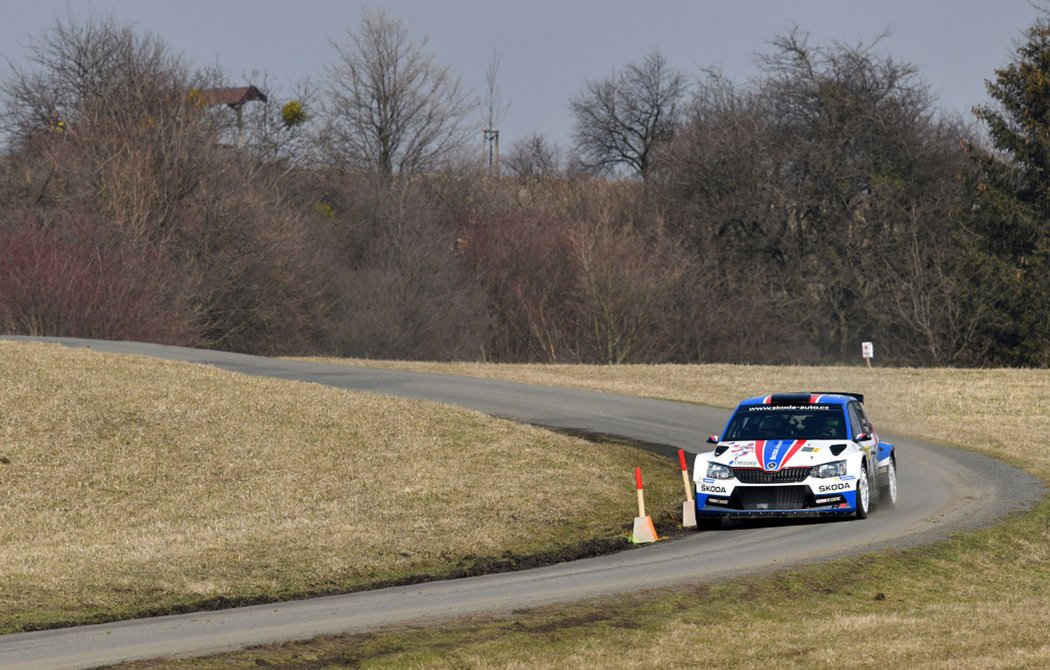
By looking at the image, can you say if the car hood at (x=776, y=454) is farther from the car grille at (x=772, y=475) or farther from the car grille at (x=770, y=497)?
the car grille at (x=770, y=497)

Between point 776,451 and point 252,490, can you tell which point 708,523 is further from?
point 252,490

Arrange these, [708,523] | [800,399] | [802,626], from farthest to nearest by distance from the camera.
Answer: [800,399], [708,523], [802,626]

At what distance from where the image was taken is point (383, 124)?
9038cm

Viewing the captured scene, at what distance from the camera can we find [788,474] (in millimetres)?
18000

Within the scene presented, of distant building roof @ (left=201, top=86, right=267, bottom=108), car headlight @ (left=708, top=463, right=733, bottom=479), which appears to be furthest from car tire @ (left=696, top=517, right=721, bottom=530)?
distant building roof @ (left=201, top=86, right=267, bottom=108)

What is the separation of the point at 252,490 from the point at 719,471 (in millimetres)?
7669

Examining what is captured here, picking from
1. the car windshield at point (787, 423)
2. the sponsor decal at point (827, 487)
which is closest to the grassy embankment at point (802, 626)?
the sponsor decal at point (827, 487)

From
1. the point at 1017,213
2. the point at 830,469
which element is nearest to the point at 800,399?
the point at 830,469

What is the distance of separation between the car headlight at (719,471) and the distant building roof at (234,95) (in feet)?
218

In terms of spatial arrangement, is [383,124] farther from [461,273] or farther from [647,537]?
[647,537]

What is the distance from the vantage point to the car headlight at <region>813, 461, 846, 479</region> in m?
18.0

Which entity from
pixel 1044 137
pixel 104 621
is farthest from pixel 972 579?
pixel 1044 137

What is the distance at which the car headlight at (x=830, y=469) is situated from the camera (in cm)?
1802

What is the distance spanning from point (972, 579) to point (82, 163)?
59.4 m
